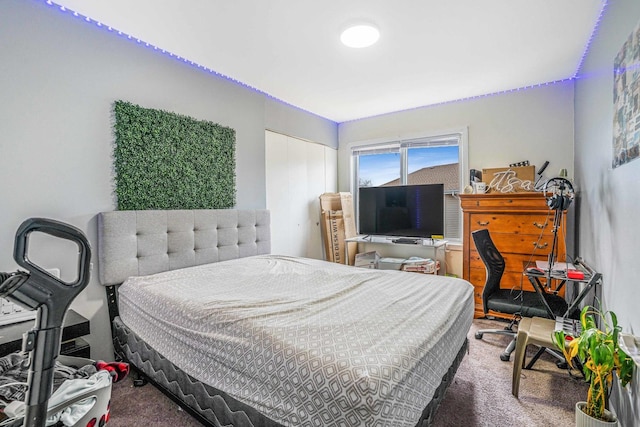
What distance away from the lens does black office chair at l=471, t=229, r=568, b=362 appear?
2.49m

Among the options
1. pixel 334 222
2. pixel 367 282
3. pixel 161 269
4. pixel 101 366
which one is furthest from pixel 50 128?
pixel 334 222

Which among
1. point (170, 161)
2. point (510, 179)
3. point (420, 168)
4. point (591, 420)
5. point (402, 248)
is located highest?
point (420, 168)

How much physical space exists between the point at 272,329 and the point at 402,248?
3.39 metres

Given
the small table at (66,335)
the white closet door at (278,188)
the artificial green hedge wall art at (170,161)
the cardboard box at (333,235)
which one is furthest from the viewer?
the cardboard box at (333,235)

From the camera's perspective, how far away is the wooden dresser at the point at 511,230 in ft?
10.3

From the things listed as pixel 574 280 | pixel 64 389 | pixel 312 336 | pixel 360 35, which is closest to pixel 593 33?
pixel 360 35

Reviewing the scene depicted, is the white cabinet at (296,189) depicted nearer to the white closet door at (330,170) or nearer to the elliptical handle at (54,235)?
the white closet door at (330,170)

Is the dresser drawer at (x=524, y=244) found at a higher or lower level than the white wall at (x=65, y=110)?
lower

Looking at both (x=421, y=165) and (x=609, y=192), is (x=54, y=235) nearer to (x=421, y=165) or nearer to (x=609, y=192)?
(x=609, y=192)

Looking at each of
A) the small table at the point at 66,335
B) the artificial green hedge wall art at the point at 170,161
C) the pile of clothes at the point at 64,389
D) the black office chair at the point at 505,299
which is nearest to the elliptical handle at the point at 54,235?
the pile of clothes at the point at 64,389

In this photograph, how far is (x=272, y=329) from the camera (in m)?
1.35

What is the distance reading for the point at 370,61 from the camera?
2.84 metres

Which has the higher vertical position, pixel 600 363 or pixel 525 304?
pixel 600 363

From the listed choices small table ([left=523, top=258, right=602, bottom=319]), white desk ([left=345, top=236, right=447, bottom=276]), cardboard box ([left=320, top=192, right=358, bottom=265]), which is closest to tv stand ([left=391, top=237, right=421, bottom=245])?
white desk ([left=345, top=236, right=447, bottom=276])
